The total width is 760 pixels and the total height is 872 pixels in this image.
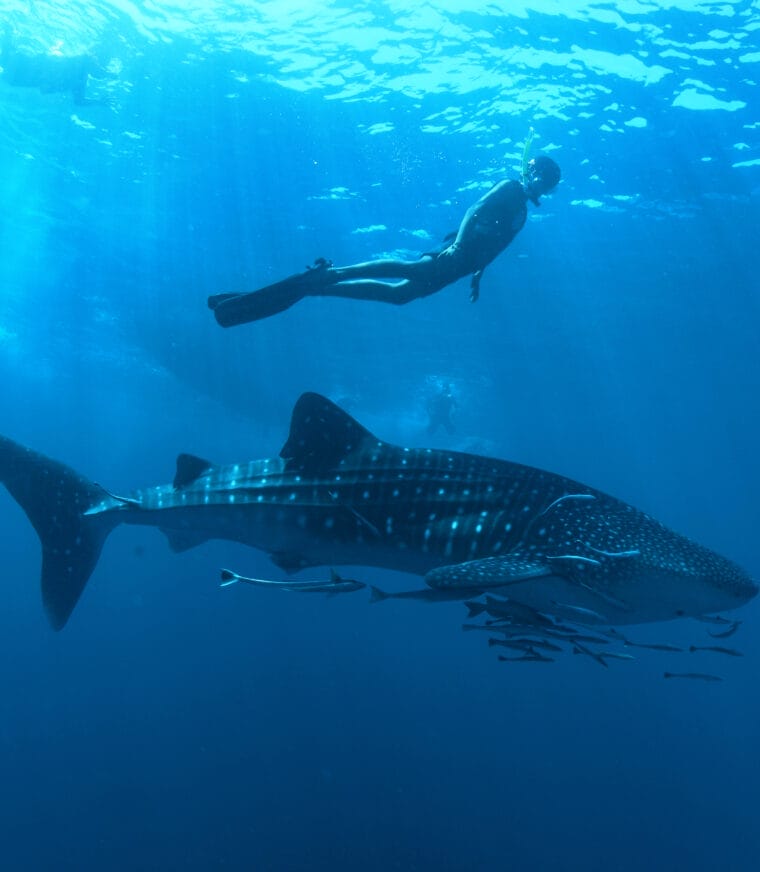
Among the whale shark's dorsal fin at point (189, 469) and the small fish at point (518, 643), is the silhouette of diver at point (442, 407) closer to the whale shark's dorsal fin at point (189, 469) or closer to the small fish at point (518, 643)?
the whale shark's dorsal fin at point (189, 469)

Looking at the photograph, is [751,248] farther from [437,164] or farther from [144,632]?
[144,632]

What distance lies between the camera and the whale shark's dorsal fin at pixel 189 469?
6.24 metres

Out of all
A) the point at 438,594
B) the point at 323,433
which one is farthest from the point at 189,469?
the point at 438,594

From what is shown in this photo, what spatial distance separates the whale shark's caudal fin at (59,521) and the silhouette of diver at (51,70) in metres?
13.6

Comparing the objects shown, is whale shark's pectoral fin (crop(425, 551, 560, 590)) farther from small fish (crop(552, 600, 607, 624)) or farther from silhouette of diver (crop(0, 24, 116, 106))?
silhouette of diver (crop(0, 24, 116, 106))

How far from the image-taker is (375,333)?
3008cm

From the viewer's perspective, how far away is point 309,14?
1331 centimetres

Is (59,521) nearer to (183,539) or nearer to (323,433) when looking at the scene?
(183,539)

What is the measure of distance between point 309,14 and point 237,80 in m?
2.93

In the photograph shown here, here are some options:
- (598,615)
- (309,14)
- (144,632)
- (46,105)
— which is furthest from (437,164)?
(144,632)

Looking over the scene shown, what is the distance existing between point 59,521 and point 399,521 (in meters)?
3.41

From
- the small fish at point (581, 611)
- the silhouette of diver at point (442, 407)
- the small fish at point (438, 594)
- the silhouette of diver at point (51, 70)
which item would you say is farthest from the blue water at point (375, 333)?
the small fish at point (438, 594)

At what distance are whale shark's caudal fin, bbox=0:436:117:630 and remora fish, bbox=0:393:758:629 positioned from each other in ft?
0.03

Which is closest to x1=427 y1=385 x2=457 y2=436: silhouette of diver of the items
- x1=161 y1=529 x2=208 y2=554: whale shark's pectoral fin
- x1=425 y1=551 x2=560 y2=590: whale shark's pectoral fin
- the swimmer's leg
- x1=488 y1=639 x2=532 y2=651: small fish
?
the swimmer's leg
